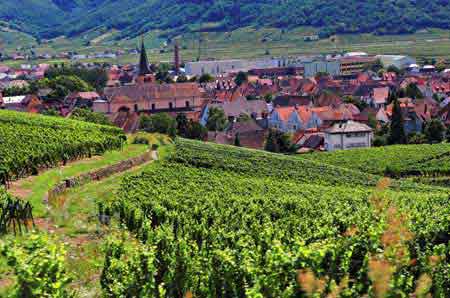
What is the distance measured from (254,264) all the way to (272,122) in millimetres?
81291

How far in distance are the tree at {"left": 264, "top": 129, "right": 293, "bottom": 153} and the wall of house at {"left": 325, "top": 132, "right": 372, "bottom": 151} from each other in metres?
4.02

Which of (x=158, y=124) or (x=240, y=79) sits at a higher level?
(x=240, y=79)

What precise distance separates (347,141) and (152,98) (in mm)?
42920

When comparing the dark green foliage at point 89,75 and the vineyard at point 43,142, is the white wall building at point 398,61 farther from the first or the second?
the vineyard at point 43,142

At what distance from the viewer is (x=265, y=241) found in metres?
17.2

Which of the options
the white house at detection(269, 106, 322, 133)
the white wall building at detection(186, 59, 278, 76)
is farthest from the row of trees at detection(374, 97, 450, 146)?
the white wall building at detection(186, 59, 278, 76)

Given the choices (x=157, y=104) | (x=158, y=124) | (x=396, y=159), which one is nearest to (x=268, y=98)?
(x=157, y=104)

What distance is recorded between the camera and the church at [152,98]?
345 feet

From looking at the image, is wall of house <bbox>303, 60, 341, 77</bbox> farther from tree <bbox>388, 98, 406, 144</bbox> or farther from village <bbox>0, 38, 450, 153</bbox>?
tree <bbox>388, 98, 406, 144</bbox>

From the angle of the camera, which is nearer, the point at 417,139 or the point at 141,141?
the point at 141,141

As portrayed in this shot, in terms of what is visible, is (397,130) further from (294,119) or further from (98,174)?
(98,174)

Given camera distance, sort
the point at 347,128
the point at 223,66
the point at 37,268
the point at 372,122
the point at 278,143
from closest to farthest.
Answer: the point at 37,268
the point at 347,128
the point at 278,143
the point at 372,122
the point at 223,66

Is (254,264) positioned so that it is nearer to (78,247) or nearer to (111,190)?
(78,247)

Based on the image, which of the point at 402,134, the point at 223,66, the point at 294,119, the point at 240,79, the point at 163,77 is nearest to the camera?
the point at 402,134
